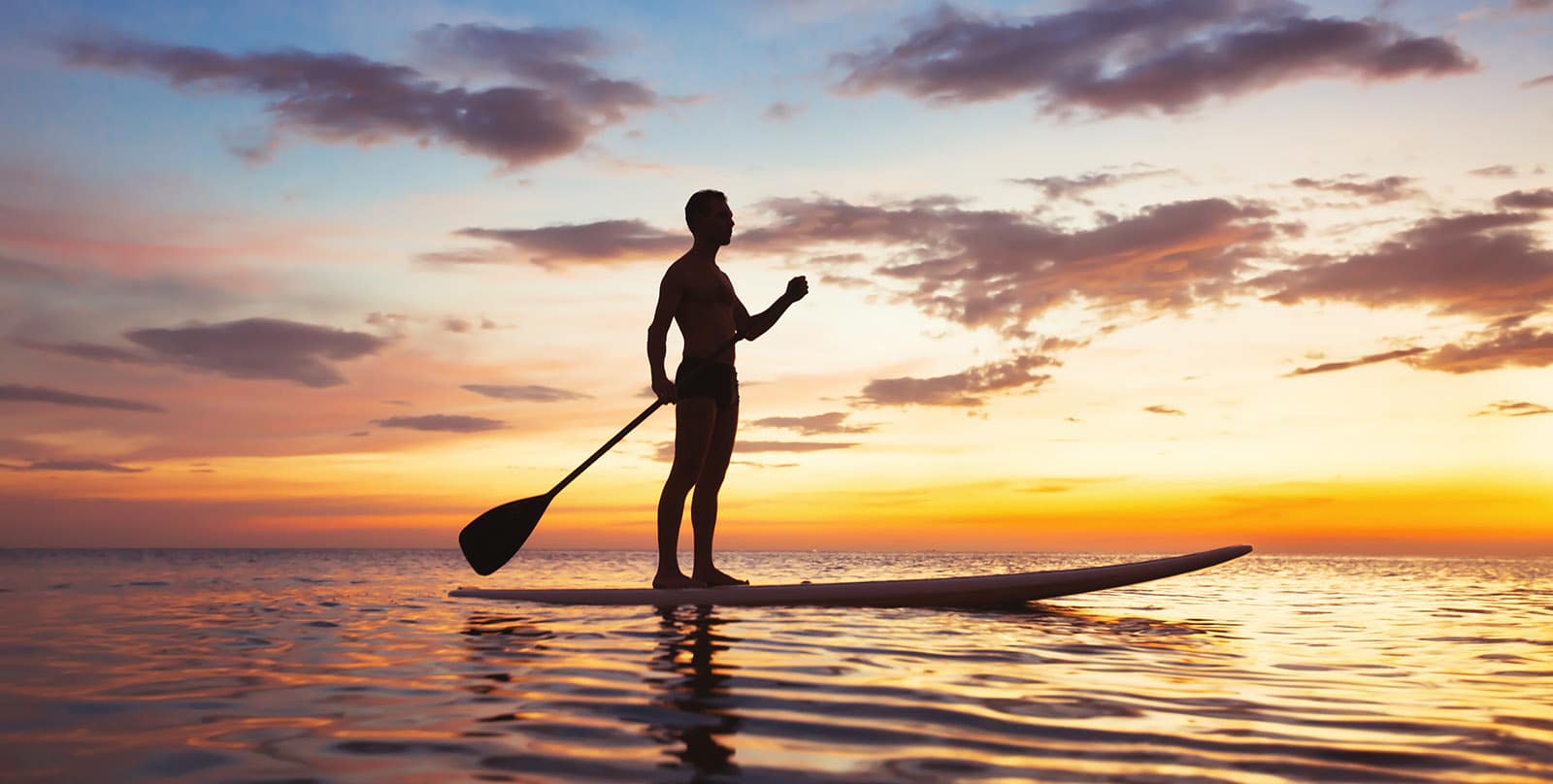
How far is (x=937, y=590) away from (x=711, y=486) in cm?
164

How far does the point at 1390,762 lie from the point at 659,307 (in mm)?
5364

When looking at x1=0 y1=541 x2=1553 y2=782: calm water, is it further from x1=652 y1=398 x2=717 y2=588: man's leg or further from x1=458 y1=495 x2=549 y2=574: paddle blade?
x1=458 y1=495 x2=549 y2=574: paddle blade

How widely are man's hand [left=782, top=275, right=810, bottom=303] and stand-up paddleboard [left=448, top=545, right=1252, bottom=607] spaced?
6.15ft

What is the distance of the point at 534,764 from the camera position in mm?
2312

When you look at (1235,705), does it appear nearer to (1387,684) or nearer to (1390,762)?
(1390,762)

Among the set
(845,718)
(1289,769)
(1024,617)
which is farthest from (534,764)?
(1024,617)

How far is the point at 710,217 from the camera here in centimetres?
717

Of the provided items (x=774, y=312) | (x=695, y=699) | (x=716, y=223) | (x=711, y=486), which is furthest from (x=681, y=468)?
(x=695, y=699)

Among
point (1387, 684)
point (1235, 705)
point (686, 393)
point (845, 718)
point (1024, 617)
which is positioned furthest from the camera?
point (686, 393)

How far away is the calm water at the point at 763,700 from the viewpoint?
2365 millimetres

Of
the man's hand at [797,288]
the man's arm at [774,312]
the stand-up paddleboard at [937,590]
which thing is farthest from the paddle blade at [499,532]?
the man's hand at [797,288]

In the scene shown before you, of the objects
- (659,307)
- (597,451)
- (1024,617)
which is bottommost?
(1024,617)

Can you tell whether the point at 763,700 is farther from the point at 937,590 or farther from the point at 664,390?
the point at 664,390

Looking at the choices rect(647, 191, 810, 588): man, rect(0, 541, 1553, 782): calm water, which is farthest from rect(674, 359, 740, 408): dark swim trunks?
rect(0, 541, 1553, 782): calm water
